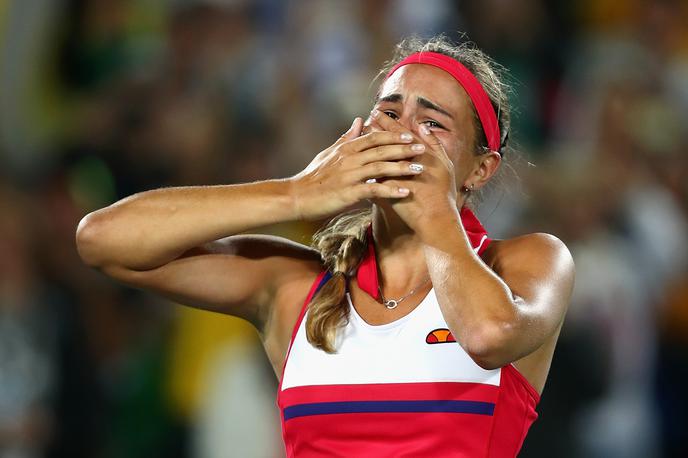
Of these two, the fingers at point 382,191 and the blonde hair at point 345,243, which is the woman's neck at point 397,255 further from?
the fingers at point 382,191

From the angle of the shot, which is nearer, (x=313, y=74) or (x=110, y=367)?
(x=110, y=367)

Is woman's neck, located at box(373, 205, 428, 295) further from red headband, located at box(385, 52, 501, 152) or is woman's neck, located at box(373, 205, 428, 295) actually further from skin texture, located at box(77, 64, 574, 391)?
red headband, located at box(385, 52, 501, 152)

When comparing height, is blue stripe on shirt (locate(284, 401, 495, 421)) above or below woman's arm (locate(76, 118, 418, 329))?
below

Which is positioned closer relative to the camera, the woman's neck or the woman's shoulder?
the woman's shoulder

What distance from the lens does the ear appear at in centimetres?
319

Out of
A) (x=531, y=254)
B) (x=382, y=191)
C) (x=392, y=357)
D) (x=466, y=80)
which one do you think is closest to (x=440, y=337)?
(x=392, y=357)

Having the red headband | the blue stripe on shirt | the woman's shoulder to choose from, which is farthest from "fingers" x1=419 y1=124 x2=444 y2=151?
the blue stripe on shirt

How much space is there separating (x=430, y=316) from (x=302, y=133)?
338 centimetres

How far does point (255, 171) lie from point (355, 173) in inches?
126

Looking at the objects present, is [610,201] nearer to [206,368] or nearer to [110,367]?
[206,368]

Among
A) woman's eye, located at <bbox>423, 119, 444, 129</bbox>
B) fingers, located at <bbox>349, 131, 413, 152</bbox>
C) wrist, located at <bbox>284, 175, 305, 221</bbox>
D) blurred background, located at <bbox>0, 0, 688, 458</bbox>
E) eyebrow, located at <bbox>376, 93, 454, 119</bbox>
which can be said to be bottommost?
blurred background, located at <bbox>0, 0, 688, 458</bbox>

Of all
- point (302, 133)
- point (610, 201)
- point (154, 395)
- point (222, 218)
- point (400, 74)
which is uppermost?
point (400, 74)

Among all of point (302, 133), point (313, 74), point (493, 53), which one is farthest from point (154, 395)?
point (493, 53)

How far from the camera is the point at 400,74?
10.1 feet
